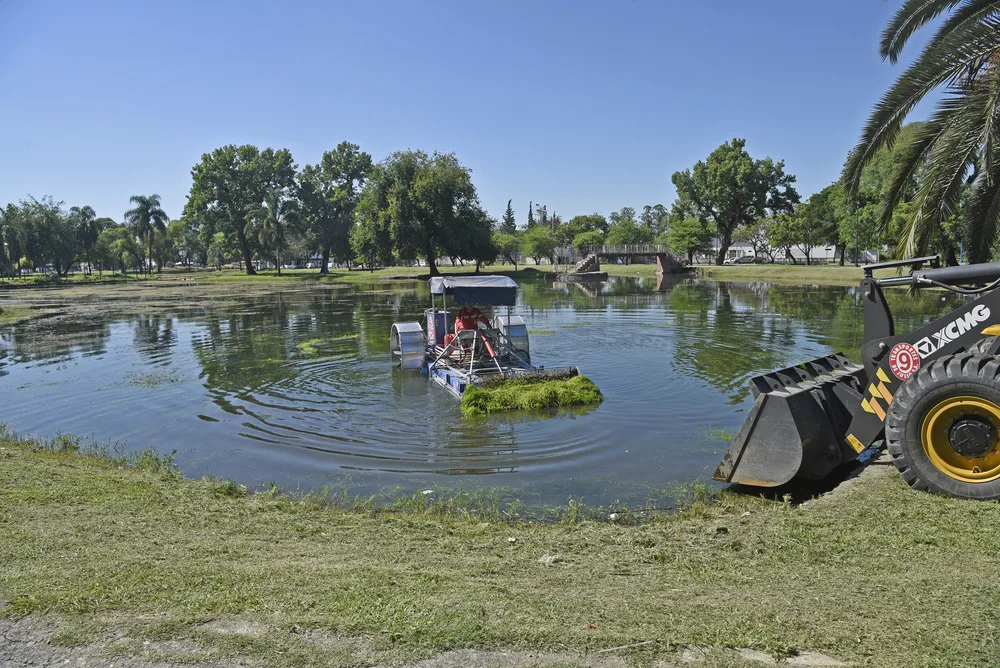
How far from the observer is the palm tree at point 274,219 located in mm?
86938

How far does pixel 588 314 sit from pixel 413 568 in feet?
98.3

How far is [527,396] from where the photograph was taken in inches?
571

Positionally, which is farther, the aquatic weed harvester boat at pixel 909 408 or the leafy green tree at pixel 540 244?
the leafy green tree at pixel 540 244

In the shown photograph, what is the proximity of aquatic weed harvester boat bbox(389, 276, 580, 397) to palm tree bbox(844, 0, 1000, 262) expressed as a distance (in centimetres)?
749

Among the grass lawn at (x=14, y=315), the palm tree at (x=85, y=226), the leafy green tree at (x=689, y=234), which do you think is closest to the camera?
the grass lawn at (x=14, y=315)

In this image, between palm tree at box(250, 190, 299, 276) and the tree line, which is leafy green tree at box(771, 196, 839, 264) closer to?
the tree line

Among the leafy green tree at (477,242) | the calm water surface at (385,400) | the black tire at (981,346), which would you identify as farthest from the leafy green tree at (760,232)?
the black tire at (981,346)

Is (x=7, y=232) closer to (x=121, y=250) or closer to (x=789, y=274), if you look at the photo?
(x=121, y=250)

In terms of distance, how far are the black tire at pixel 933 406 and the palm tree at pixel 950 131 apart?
6.19m

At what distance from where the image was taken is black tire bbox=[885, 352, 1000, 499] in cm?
688

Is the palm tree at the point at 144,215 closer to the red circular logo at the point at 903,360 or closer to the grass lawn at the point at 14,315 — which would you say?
the grass lawn at the point at 14,315

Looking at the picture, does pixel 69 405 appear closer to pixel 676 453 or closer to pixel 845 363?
pixel 676 453

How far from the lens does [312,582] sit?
5574mm

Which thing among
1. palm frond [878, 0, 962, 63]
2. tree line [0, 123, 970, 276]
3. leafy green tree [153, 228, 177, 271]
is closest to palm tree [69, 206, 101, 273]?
tree line [0, 123, 970, 276]
